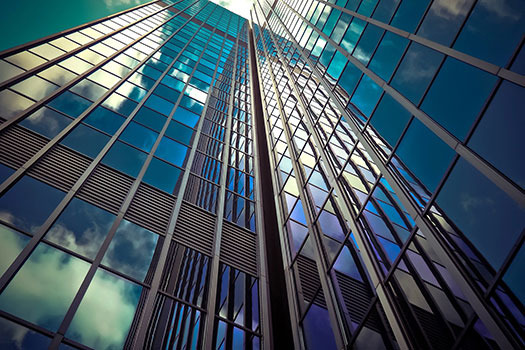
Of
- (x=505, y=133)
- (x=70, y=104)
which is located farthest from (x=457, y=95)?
(x=70, y=104)

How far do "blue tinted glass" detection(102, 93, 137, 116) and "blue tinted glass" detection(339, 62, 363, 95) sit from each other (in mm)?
11868

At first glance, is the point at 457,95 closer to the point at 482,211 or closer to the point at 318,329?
the point at 482,211

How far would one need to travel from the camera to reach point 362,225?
1290 centimetres

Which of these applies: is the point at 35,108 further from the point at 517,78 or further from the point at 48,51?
the point at 517,78

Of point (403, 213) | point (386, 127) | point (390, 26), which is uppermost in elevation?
point (390, 26)

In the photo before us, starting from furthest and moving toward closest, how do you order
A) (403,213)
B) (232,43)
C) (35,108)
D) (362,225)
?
(232,43) < (35,108) < (362,225) < (403,213)

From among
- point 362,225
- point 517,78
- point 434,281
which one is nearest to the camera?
point 517,78

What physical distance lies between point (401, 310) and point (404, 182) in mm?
3895

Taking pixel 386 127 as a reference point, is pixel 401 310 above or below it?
below

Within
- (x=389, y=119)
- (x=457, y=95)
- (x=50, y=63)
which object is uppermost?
(x=457, y=95)

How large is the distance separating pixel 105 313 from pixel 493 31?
12.8 m

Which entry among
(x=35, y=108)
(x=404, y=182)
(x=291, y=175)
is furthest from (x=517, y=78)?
(x=35, y=108)

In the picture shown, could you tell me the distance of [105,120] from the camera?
61.1 ft

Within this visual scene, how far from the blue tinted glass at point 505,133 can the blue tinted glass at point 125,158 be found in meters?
13.7
